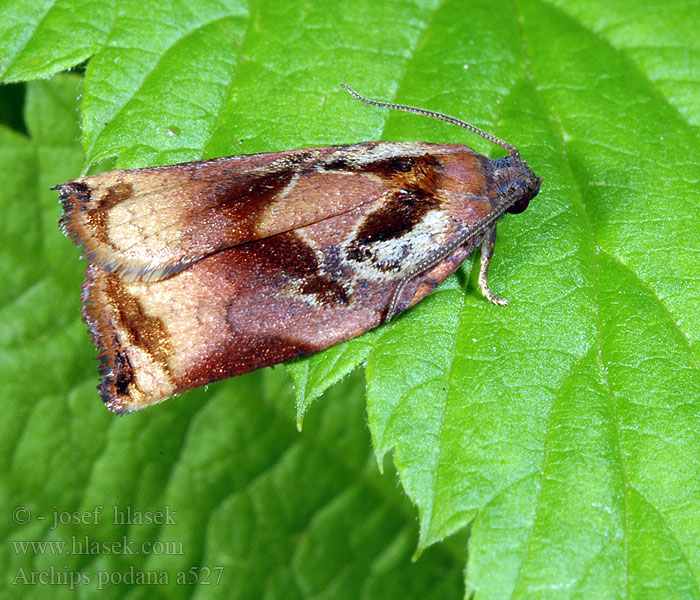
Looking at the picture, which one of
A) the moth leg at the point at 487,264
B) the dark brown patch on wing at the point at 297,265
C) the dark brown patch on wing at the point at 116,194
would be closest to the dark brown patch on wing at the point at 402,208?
the dark brown patch on wing at the point at 297,265

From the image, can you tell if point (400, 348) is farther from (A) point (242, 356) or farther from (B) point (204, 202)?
(B) point (204, 202)

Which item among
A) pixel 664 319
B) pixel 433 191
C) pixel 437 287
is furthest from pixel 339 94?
pixel 664 319

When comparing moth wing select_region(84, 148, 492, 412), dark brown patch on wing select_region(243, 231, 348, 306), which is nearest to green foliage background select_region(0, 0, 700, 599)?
moth wing select_region(84, 148, 492, 412)

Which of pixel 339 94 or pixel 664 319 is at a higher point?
pixel 339 94

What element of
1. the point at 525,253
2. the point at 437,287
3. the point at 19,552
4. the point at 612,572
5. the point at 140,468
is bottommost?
the point at 19,552

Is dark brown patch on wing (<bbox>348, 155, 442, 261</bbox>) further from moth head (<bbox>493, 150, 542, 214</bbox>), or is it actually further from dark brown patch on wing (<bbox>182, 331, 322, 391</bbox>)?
dark brown patch on wing (<bbox>182, 331, 322, 391</bbox>)

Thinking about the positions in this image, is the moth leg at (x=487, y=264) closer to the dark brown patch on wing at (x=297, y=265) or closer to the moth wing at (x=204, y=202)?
the moth wing at (x=204, y=202)

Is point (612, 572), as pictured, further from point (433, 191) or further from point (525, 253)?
point (433, 191)
